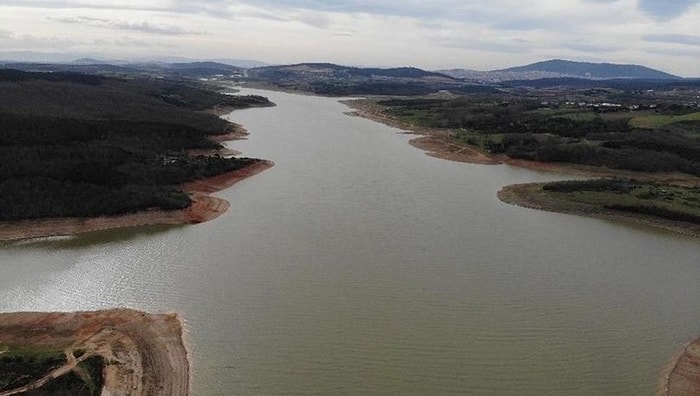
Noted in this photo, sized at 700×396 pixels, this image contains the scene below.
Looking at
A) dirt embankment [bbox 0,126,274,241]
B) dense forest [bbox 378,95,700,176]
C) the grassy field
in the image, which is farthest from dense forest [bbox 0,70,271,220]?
the grassy field

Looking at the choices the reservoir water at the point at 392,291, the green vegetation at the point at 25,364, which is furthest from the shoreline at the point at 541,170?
the green vegetation at the point at 25,364

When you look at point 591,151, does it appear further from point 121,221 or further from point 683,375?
point 121,221

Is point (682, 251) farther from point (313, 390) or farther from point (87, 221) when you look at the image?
point (87, 221)

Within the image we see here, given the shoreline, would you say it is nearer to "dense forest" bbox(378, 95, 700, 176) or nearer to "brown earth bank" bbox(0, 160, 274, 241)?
"dense forest" bbox(378, 95, 700, 176)

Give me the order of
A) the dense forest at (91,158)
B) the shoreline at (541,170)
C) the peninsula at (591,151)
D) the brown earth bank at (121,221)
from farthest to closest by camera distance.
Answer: the peninsula at (591,151) → the shoreline at (541,170) → the dense forest at (91,158) → the brown earth bank at (121,221)

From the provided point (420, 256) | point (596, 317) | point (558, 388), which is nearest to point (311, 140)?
point (420, 256)

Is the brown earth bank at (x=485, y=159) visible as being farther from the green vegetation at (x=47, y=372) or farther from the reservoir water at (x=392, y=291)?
the green vegetation at (x=47, y=372)
